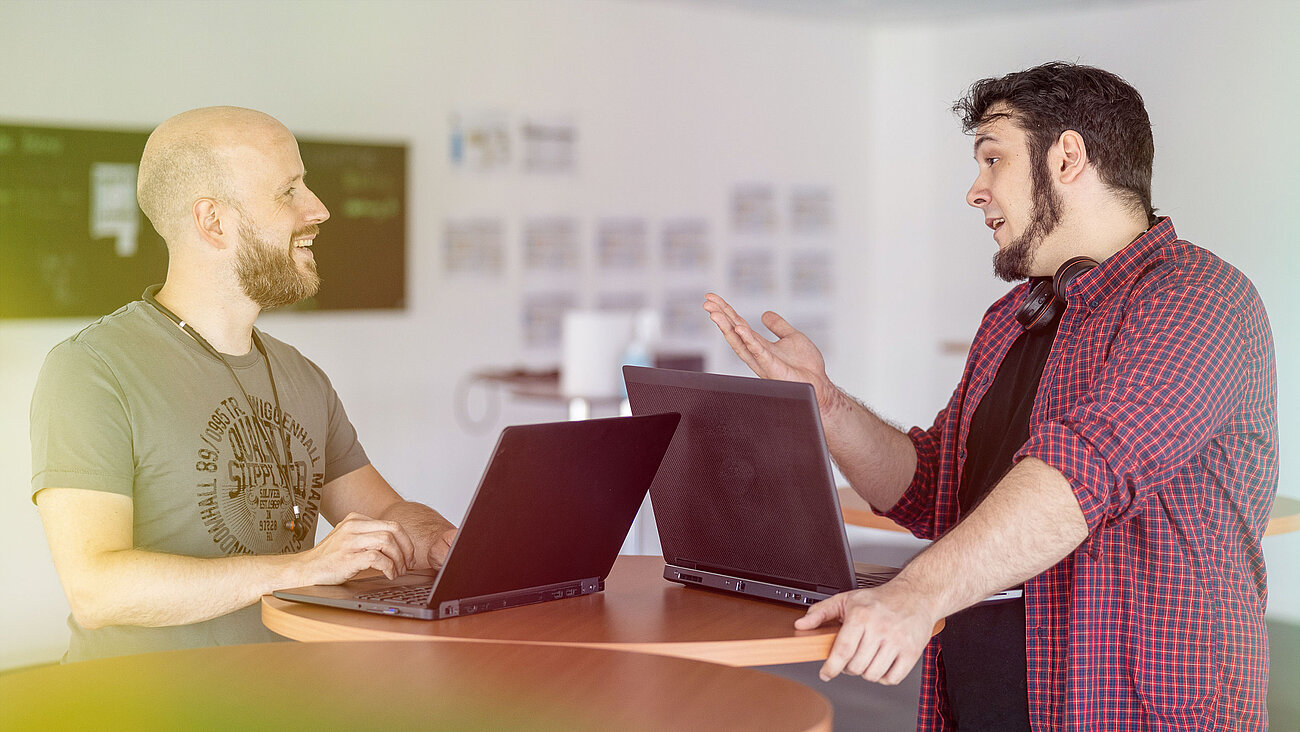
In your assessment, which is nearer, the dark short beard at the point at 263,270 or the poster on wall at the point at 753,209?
the dark short beard at the point at 263,270

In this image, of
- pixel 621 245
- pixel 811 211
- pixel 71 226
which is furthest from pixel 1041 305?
pixel 811 211

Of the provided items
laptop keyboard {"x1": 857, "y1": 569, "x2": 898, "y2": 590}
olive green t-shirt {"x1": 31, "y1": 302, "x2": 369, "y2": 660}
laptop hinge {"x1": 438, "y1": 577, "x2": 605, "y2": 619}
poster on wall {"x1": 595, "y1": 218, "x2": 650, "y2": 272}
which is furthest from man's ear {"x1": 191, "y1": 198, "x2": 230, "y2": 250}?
poster on wall {"x1": 595, "y1": 218, "x2": 650, "y2": 272}

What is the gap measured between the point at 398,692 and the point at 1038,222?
126 centimetres

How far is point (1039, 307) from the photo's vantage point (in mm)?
2006

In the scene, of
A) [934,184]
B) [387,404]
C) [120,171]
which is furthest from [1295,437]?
[120,171]

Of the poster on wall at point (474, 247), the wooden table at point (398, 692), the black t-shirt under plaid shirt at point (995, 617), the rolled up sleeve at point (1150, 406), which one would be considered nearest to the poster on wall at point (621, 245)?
the poster on wall at point (474, 247)

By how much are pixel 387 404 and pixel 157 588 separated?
142 inches

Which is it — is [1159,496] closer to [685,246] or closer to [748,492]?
[748,492]

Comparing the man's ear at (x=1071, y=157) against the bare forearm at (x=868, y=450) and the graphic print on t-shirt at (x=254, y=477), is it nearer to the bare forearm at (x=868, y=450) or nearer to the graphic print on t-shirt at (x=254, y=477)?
the bare forearm at (x=868, y=450)

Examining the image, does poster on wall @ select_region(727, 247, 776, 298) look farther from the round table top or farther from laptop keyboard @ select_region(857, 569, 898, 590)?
the round table top

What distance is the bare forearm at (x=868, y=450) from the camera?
2.18 metres

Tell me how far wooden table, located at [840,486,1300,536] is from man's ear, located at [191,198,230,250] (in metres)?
1.45

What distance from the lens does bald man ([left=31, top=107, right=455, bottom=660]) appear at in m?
1.76

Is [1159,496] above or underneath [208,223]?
underneath
